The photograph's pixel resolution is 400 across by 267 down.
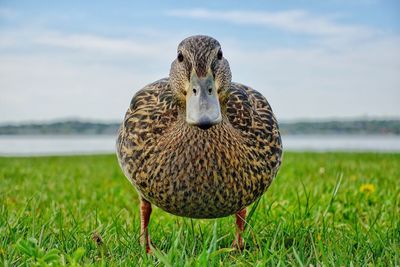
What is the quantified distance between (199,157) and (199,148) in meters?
0.05

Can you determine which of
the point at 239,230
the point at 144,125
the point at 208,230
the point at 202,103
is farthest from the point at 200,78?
the point at 208,230

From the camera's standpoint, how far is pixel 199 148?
9.69 ft

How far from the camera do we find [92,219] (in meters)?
4.32

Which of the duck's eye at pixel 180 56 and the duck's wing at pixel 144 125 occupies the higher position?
the duck's eye at pixel 180 56

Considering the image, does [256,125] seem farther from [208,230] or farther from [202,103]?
[202,103]

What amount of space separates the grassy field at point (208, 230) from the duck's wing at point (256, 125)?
0.41 metres

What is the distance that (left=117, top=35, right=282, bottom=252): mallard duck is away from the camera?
2760 mm

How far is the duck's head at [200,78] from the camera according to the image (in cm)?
238

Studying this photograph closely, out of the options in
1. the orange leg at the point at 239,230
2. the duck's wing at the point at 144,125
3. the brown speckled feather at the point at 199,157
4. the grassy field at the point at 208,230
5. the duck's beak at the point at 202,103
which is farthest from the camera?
the orange leg at the point at 239,230

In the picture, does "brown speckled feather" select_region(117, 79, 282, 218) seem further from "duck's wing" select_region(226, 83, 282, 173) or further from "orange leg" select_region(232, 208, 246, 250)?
"orange leg" select_region(232, 208, 246, 250)

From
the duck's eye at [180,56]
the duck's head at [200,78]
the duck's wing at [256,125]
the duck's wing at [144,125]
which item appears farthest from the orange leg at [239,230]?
the duck's eye at [180,56]

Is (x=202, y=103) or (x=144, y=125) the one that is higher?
A: (x=202, y=103)

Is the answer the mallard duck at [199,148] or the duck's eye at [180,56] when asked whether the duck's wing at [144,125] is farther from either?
the duck's eye at [180,56]

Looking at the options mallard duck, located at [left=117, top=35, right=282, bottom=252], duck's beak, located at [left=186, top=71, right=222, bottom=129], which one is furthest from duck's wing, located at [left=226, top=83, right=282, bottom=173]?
duck's beak, located at [left=186, top=71, right=222, bottom=129]
